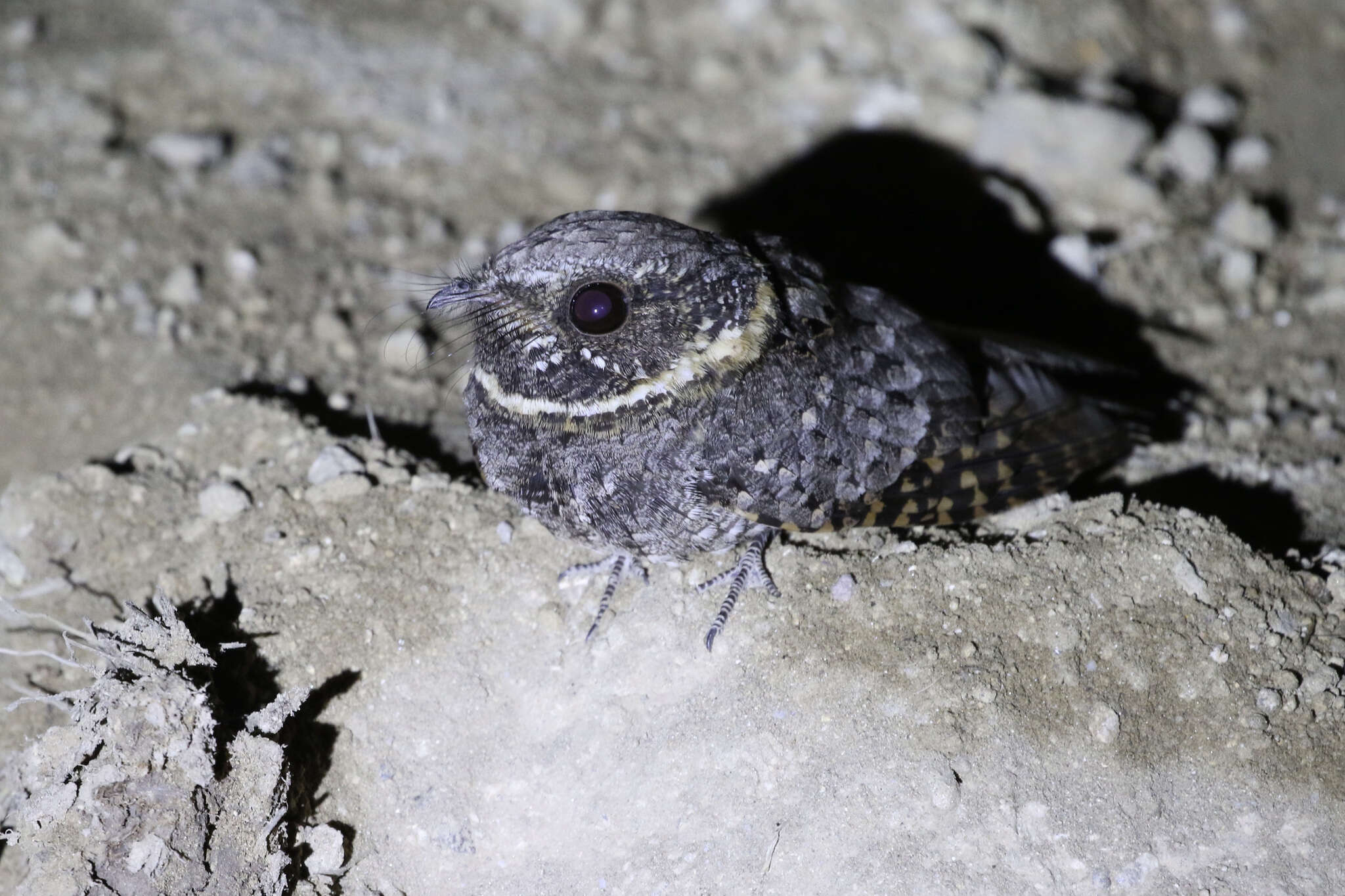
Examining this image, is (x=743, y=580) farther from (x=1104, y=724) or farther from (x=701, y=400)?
(x=1104, y=724)

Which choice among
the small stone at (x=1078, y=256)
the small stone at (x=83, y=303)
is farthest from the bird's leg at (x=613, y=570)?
the small stone at (x=1078, y=256)

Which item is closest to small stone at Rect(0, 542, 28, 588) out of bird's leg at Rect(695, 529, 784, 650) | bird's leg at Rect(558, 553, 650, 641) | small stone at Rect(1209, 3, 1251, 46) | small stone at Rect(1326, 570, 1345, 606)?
bird's leg at Rect(558, 553, 650, 641)

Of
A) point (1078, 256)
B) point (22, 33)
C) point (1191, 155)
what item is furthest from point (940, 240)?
point (22, 33)

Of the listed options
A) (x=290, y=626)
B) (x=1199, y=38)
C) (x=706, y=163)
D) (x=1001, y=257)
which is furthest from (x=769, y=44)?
(x=290, y=626)

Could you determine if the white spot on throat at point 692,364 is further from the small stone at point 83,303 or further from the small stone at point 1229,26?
the small stone at point 1229,26

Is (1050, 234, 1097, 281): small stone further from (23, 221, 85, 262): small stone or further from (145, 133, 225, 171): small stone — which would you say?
(23, 221, 85, 262): small stone

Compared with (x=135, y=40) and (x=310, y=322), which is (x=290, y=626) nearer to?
(x=310, y=322)
